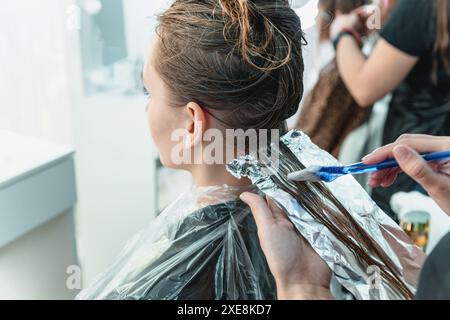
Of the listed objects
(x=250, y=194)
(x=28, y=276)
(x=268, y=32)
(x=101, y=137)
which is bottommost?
(x=28, y=276)

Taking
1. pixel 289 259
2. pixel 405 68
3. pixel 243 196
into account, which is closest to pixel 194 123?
pixel 243 196

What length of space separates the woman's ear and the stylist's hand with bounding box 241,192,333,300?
15 centimetres

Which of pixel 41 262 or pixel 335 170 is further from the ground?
pixel 335 170

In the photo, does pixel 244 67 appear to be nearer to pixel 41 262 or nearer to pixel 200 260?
pixel 200 260

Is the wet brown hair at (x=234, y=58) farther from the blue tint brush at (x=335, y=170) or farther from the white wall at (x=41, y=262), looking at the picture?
the white wall at (x=41, y=262)

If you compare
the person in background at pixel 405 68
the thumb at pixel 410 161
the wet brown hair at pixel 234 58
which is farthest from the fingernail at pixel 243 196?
the person in background at pixel 405 68

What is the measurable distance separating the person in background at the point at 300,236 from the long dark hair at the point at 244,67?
54 mm

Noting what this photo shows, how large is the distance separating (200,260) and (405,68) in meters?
0.98

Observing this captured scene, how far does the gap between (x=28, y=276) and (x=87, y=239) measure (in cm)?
63

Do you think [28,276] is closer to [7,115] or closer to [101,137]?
[7,115]

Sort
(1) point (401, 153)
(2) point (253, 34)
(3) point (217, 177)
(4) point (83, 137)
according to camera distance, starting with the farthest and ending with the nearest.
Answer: (4) point (83, 137), (3) point (217, 177), (2) point (253, 34), (1) point (401, 153)

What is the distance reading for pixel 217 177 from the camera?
35.4 inches

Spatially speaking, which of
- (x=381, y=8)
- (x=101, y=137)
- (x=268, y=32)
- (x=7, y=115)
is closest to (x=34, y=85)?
(x=7, y=115)

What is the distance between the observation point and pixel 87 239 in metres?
1.69
